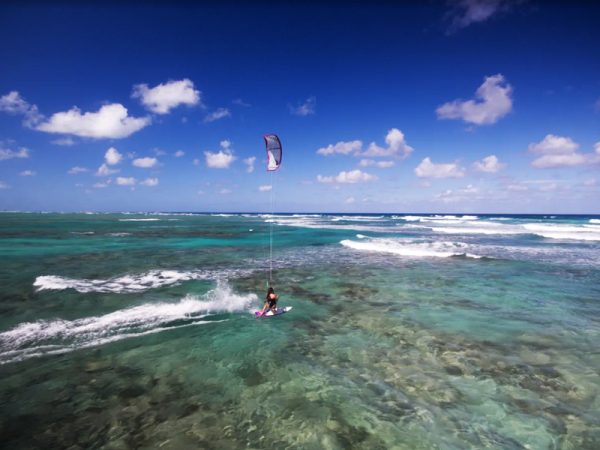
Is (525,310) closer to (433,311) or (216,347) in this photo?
(433,311)

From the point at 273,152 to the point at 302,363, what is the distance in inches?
389

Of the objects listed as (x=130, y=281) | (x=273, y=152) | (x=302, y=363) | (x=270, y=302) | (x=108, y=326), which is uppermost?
(x=273, y=152)

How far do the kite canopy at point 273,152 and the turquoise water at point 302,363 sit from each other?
22.7 feet

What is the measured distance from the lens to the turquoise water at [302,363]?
7.11m

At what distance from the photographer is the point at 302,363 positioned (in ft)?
33.4

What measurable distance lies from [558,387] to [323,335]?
7.03m

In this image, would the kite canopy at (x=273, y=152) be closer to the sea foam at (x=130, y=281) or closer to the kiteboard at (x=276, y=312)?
the kiteboard at (x=276, y=312)

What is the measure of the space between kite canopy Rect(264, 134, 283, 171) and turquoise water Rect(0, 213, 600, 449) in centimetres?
692

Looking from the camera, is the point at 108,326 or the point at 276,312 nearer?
the point at 108,326

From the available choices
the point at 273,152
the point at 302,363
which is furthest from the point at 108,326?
the point at 273,152

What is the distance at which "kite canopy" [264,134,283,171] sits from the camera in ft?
51.3

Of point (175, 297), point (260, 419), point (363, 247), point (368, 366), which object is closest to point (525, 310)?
point (368, 366)

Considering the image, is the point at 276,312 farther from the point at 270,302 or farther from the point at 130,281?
the point at 130,281

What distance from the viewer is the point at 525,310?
597 inches
